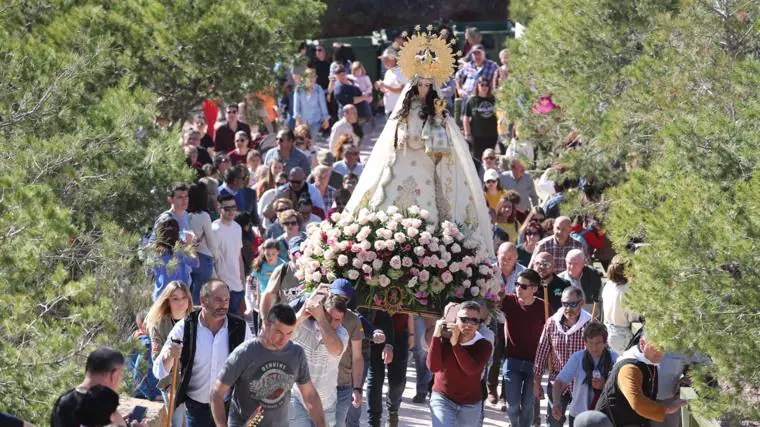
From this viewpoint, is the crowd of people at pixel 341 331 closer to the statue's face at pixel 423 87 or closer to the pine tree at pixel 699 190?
the pine tree at pixel 699 190

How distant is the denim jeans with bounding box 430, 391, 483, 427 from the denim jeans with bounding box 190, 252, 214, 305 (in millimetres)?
4247

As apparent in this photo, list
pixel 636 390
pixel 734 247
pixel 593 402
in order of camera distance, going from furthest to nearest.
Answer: pixel 593 402, pixel 636 390, pixel 734 247

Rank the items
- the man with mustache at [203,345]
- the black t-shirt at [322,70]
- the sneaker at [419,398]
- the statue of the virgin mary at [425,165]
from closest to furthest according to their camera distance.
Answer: the man with mustache at [203,345]
the sneaker at [419,398]
the statue of the virgin mary at [425,165]
the black t-shirt at [322,70]

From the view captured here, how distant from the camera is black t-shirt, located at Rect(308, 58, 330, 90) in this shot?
1156 inches

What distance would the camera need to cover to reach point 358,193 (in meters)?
15.7

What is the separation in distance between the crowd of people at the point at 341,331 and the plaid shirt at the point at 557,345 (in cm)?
1

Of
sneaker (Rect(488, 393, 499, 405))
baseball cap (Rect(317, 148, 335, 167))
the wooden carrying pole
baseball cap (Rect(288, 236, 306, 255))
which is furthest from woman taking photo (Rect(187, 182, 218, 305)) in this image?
the wooden carrying pole

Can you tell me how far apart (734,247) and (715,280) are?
1.03ft

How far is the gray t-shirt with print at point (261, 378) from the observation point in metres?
10.5

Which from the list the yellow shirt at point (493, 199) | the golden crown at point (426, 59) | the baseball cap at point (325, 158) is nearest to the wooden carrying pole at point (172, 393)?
the golden crown at point (426, 59)

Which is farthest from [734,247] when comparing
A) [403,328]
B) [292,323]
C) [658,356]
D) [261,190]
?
[261,190]

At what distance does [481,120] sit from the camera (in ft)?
77.5

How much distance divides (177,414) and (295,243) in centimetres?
370

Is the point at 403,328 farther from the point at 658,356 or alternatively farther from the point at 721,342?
the point at 721,342
